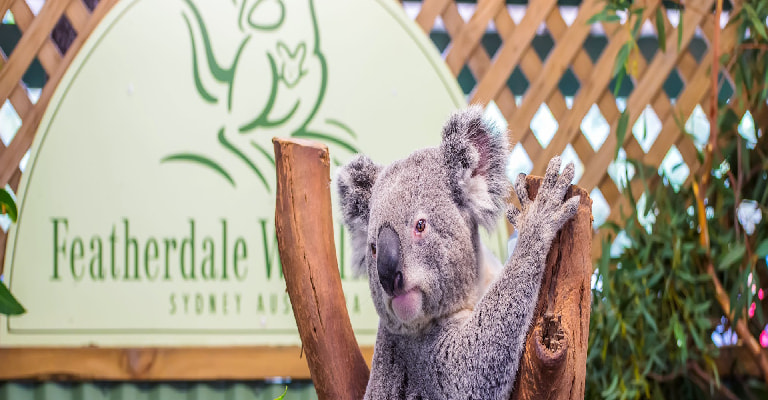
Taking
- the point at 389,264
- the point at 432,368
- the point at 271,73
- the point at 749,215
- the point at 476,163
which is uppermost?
the point at 271,73

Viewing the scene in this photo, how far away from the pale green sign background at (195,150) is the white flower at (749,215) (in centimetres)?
62

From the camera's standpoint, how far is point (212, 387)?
5.49 ft

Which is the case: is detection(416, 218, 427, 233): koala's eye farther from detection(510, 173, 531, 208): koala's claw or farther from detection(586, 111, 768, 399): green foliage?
detection(586, 111, 768, 399): green foliage

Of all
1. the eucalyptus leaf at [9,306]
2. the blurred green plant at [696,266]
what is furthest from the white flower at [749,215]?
the eucalyptus leaf at [9,306]

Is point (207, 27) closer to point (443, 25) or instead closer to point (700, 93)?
point (443, 25)

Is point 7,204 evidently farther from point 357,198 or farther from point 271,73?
point 357,198

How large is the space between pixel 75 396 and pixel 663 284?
4.91 feet

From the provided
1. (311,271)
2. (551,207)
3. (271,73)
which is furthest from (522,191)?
(271,73)

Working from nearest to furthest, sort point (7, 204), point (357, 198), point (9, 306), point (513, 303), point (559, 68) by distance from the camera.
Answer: point (513, 303), point (357, 198), point (9, 306), point (7, 204), point (559, 68)

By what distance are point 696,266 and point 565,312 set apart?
45.1 inches

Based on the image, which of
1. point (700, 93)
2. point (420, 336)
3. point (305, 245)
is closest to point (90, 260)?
point (305, 245)

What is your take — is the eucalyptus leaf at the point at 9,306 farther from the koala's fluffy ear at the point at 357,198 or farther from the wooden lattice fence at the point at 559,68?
the koala's fluffy ear at the point at 357,198

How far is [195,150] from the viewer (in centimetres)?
166

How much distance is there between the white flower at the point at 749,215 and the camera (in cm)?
168
